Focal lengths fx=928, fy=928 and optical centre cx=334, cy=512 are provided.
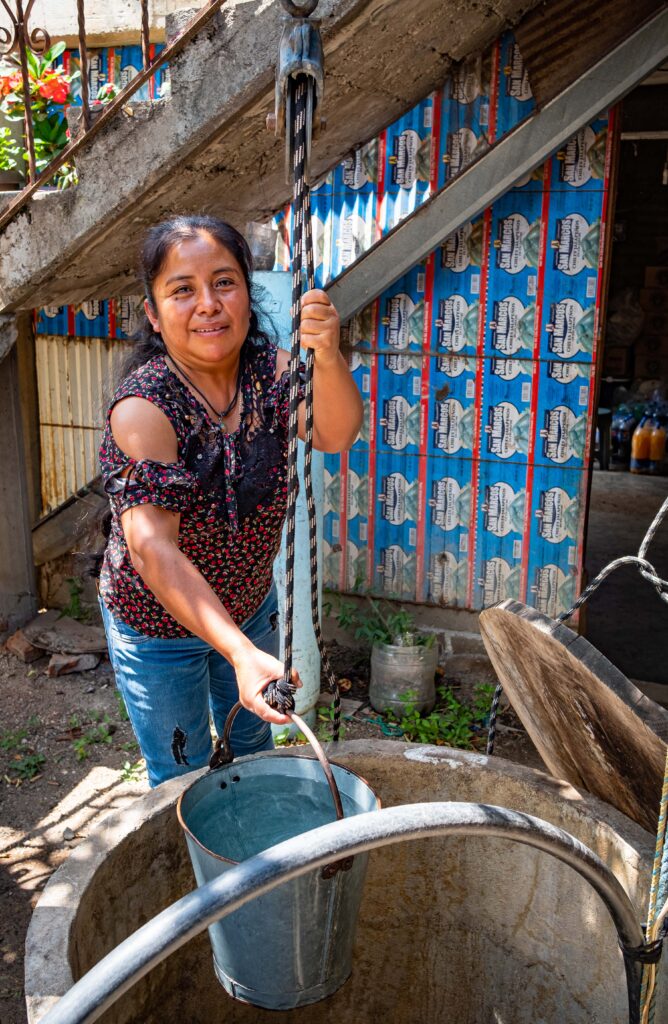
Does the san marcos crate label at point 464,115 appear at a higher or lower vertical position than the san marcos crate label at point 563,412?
higher

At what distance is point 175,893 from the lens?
256 cm

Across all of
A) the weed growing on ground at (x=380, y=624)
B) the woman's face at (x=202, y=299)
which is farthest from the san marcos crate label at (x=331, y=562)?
the woman's face at (x=202, y=299)

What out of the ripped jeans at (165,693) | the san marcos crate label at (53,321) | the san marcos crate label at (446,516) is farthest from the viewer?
the san marcos crate label at (53,321)

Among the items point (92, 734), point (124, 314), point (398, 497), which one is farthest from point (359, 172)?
point (92, 734)

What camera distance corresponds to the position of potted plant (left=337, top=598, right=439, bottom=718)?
4988 millimetres

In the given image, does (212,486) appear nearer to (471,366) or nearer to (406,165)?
(471,366)

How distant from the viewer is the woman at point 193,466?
2.28m

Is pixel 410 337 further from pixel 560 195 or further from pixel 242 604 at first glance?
pixel 242 604

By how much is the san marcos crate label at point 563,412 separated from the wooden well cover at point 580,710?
7.94ft

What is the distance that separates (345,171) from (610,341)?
22.0 ft

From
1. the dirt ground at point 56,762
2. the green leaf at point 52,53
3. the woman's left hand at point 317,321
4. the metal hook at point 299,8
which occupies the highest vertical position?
the green leaf at point 52,53

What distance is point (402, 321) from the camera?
5250 mm

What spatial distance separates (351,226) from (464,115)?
83 cm

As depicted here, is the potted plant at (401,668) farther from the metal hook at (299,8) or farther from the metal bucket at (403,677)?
the metal hook at (299,8)
